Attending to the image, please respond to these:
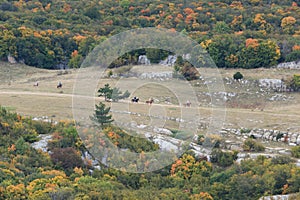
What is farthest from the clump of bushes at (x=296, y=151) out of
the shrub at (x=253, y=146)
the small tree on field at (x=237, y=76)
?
the small tree on field at (x=237, y=76)

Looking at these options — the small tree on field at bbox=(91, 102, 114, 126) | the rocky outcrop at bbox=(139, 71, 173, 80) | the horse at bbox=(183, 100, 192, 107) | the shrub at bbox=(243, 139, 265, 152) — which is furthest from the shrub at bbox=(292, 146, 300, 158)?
the rocky outcrop at bbox=(139, 71, 173, 80)

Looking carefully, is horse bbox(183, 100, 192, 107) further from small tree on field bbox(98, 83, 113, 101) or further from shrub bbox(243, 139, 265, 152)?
shrub bbox(243, 139, 265, 152)

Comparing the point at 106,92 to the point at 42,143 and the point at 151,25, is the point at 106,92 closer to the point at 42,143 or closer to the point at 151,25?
the point at 42,143

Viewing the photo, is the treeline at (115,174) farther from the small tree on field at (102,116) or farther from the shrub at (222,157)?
the small tree on field at (102,116)

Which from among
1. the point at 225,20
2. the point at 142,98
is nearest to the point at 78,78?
the point at 142,98

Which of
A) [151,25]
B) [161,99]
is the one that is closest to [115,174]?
[161,99]

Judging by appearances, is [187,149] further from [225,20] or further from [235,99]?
[225,20]
